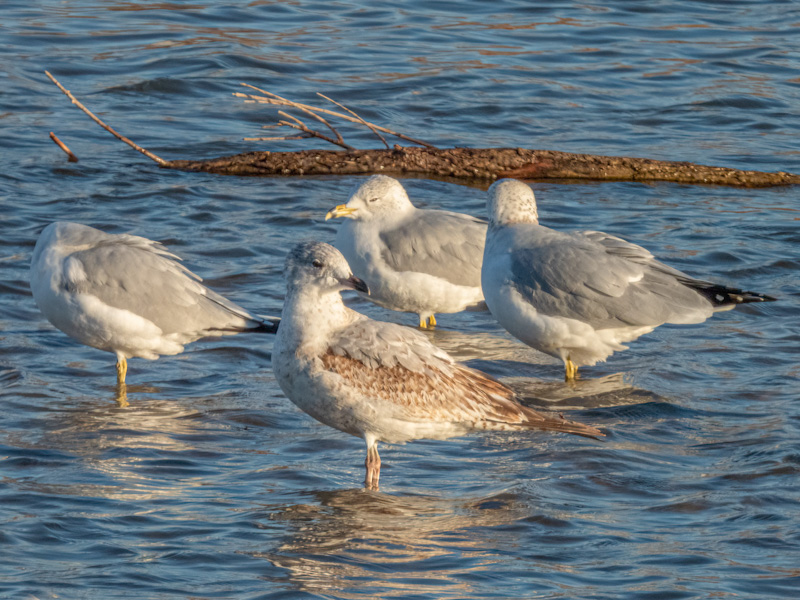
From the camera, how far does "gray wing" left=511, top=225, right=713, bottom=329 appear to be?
830cm

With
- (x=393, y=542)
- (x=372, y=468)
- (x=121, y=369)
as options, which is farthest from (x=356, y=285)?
(x=121, y=369)

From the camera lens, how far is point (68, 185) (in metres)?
13.1

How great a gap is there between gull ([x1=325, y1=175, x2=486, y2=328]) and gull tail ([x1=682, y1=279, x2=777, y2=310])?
6.23ft

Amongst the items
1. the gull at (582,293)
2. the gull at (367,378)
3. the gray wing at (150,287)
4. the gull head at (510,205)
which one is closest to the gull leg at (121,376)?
the gray wing at (150,287)

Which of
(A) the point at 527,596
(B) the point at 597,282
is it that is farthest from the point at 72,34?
(A) the point at 527,596

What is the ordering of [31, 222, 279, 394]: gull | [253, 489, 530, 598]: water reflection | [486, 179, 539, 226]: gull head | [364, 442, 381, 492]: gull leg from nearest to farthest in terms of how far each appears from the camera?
[253, 489, 530, 598]: water reflection, [364, 442, 381, 492]: gull leg, [31, 222, 279, 394]: gull, [486, 179, 539, 226]: gull head

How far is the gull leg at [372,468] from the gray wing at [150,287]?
2.23 metres

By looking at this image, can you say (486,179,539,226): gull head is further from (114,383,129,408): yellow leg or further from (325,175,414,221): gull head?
(114,383,129,408): yellow leg

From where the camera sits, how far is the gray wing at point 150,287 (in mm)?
8109

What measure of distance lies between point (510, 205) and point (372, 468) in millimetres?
3079

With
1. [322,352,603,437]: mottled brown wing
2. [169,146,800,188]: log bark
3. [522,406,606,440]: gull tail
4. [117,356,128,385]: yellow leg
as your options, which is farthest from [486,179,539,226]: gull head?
[169,146,800,188]: log bark

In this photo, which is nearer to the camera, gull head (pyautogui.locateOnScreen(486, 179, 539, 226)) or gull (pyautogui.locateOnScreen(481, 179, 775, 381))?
gull (pyautogui.locateOnScreen(481, 179, 775, 381))

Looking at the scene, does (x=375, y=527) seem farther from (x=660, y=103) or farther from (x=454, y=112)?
(x=660, y=103)

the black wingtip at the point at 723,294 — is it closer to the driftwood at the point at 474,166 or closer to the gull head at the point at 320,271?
the gull head at the point at 320,271
